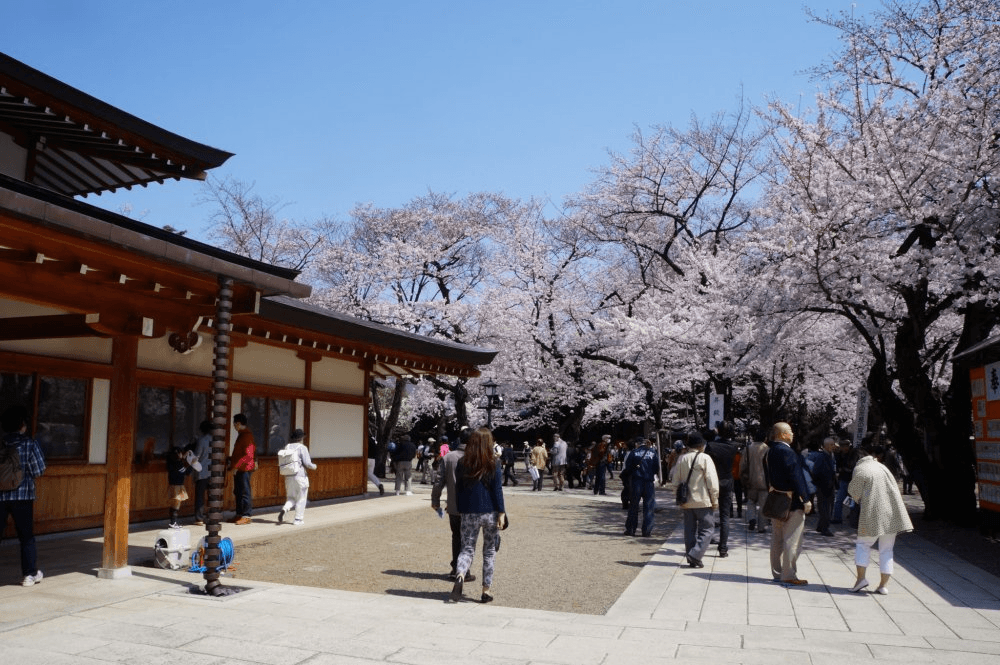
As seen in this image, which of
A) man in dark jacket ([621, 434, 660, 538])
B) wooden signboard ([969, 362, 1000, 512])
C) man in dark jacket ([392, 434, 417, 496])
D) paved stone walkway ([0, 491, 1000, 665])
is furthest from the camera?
man in dark jacket ([392, 434, 417, 496])

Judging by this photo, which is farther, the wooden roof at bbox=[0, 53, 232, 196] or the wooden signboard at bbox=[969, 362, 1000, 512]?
the wooden signboard at bbox=[969, 362, 1000, 512]

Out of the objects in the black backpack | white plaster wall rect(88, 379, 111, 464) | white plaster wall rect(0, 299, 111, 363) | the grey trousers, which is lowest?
the grey trousers

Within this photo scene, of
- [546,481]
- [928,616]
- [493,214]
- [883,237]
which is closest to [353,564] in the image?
[928,616]

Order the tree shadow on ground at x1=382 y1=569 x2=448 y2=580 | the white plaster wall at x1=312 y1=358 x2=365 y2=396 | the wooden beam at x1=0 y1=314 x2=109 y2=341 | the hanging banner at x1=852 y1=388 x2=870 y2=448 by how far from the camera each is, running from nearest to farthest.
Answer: the wooden beam at x1=0 y1=314 x2=109 y2=341, the tree shadow on ground at x1=382 y1=569 x2=448 y2=580, the hanging banner at x1=852 y1=388 x2=870 y2=448, the white plaster wall at x1=312 y1=358 x2=365 y2=396

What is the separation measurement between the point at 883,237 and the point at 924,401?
2.98m

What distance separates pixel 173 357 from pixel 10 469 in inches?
190

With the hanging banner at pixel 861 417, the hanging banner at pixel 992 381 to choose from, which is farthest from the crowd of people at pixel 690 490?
the hanging banner at pixel 992 381

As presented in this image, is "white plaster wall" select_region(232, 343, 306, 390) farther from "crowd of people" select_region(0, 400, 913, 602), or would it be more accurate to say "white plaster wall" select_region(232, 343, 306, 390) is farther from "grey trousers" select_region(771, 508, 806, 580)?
"grey trousers" select_region(771, 508, 806, 580)

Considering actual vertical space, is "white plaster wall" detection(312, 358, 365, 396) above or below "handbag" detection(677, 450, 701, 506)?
above

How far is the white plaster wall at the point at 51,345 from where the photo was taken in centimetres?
921

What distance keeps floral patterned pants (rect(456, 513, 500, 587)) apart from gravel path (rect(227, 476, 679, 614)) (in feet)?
1.47

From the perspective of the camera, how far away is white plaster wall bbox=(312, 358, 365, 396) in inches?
593

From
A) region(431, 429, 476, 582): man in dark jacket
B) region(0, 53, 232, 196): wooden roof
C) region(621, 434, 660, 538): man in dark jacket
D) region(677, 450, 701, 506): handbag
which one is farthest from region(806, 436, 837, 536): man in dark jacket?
region(0, 53, 232, 196): wooden roof

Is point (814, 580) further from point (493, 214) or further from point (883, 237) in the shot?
point (493, 214)
